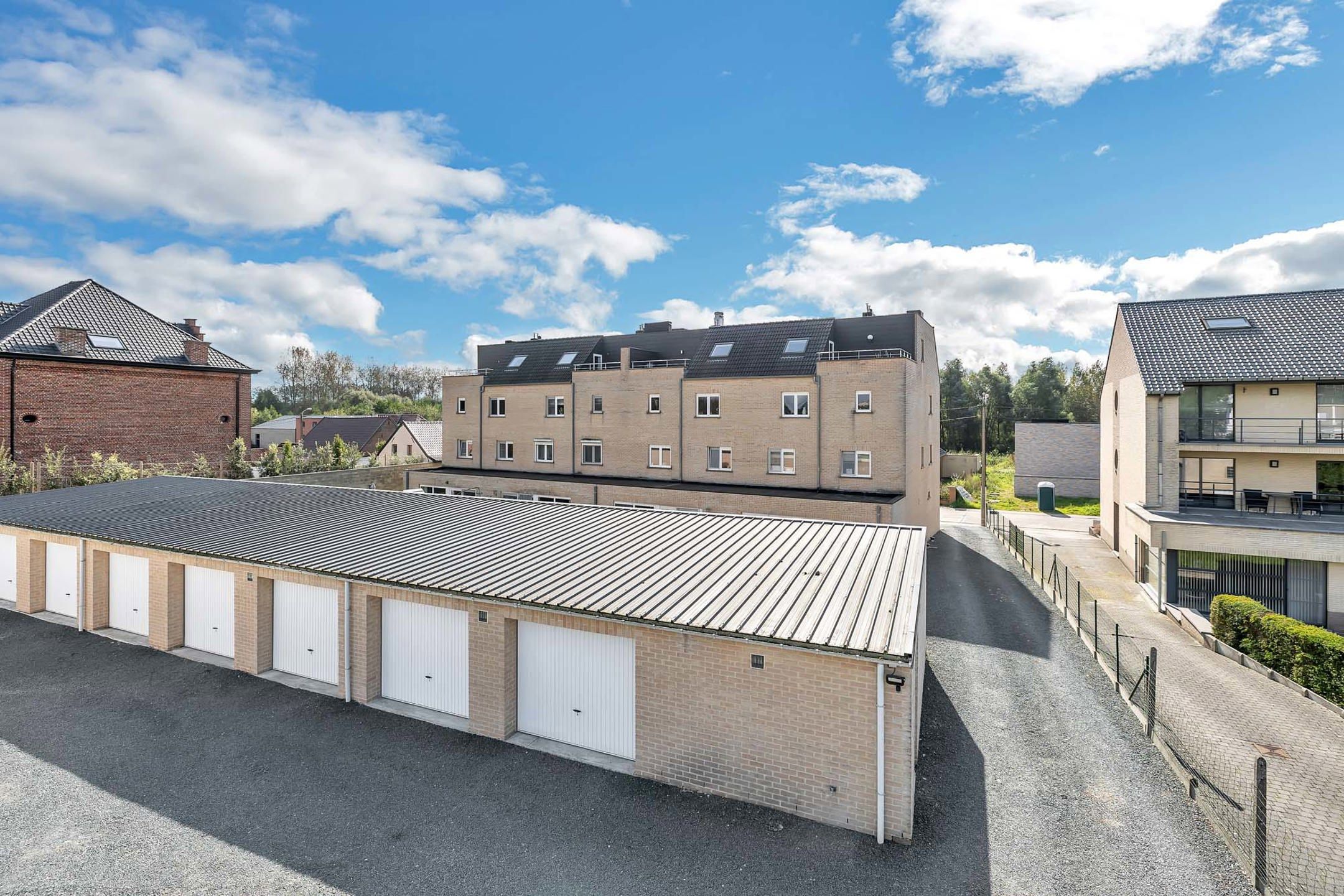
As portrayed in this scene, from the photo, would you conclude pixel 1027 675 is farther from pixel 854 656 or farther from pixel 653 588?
pixel 653 588

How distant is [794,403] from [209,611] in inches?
848

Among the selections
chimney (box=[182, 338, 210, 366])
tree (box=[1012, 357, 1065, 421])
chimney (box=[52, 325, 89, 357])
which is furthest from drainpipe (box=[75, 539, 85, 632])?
tree (box=[1012, 357, 1065, 421])

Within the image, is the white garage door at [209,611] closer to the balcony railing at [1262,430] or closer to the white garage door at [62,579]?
the white garage door at [62,579]

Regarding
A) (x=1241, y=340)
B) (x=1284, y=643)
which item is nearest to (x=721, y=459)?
(x=1284, y=643)

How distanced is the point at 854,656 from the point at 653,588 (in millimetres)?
3517

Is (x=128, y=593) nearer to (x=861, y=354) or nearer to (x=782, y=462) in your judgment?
(x=782, y=462)

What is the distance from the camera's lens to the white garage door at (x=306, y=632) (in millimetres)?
12211

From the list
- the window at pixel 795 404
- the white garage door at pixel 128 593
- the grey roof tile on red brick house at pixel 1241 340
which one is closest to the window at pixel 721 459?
the window at pixel 795 404

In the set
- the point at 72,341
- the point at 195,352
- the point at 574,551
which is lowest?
the point at 574,551

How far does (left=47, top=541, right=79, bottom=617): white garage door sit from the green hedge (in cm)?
2912

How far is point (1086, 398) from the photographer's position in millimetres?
65625

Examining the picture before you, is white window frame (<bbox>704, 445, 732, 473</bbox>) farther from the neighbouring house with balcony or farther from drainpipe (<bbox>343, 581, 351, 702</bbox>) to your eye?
drainpipe (<bbox>343, 581, 351, 702</bbox>)

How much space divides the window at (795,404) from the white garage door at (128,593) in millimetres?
22201

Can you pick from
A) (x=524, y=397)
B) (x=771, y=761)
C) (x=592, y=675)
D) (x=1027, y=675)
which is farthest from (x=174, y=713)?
(x=524, y=397)
